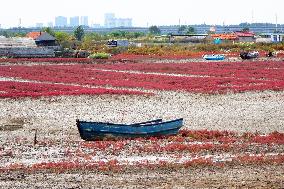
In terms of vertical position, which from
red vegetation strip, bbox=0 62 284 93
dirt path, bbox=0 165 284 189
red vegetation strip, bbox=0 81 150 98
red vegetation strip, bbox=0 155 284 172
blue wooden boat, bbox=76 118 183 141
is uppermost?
red vegetation strip, bbox=0 62 284 93

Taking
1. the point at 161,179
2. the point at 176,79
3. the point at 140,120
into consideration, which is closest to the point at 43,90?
the point at 176,79

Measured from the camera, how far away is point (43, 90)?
47.1m

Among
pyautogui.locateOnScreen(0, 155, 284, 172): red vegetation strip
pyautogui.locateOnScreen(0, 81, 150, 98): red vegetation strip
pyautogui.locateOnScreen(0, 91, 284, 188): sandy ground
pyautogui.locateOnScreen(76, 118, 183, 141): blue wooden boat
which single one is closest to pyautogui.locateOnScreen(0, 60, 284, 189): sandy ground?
pyautogui.locateOnScreen(0, 91, 284, 188): sandy ground

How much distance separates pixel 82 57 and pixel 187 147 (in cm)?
7368

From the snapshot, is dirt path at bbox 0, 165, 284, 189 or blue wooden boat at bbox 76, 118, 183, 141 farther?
blue wooden boat at bbox 76, 118, 183, 141

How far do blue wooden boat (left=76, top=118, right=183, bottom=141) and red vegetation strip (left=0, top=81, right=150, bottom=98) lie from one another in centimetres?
1649

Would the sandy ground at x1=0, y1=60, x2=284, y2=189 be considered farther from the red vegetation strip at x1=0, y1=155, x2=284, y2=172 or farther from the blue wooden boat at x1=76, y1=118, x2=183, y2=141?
the blue wooden boat at x1=76, y1=118, x2=183, y2=141

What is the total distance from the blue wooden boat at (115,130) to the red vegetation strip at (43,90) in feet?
54.1

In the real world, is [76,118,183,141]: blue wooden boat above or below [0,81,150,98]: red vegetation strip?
below

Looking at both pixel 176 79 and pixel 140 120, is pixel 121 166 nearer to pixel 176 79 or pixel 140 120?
pixel 140 120

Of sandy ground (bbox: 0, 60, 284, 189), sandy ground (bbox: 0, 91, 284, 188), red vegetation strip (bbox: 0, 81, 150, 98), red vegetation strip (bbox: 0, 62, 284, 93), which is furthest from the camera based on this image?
red vegetation strip (bbox: 0, 62, 284, 93)

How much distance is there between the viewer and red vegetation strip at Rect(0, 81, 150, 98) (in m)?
43.5

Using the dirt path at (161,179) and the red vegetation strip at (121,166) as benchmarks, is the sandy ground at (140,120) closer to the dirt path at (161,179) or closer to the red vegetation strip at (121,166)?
the dirt path at (161,179)

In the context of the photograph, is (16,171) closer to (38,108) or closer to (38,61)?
(38,108)
